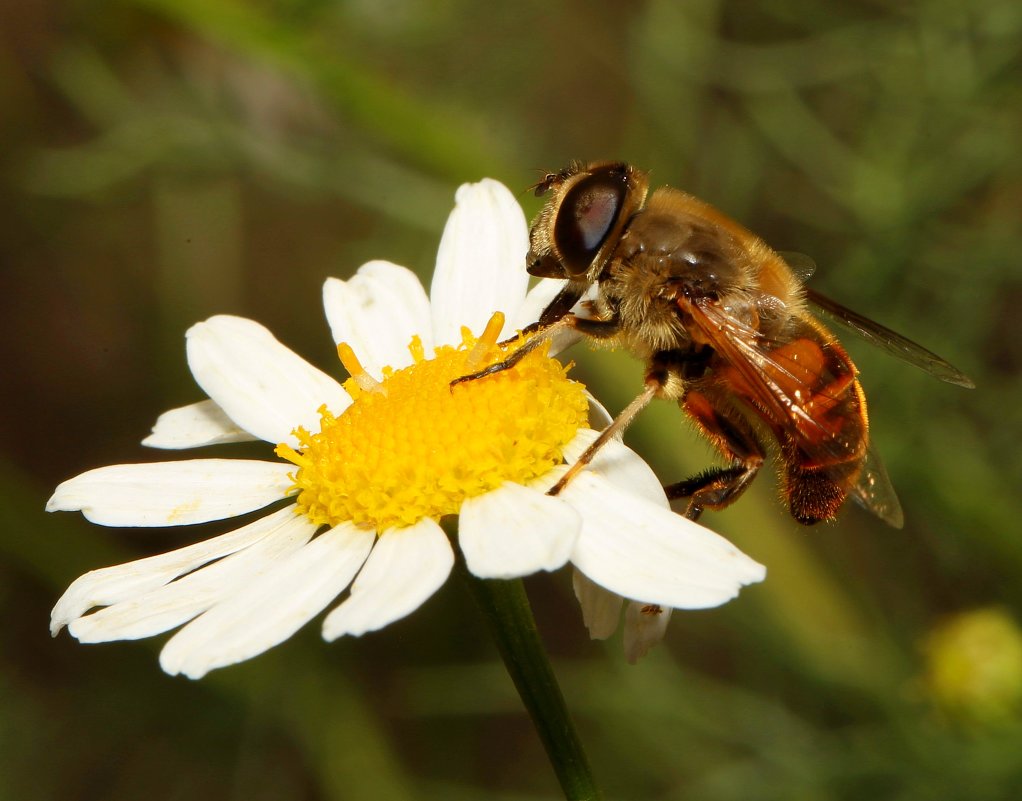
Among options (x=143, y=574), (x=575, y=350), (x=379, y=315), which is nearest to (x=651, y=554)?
(x=143, y=574)

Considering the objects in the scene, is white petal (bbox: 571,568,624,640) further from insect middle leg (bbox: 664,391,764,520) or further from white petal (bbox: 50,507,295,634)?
white petal (bbox: 50,507,295,634)

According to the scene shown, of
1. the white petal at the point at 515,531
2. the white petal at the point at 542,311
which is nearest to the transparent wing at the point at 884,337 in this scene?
the white petal at the point at 542,311

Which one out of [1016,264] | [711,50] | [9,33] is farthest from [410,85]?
[1016,264]

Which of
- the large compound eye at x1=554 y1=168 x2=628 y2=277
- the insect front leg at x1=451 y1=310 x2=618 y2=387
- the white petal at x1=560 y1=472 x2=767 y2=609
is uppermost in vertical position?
the large compound eye at x1=554 y1=168 x2=628 y2=277

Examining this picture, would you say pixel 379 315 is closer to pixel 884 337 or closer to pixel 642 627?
pixel 642 627

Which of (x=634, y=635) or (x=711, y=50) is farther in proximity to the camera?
(x=711, y=50)

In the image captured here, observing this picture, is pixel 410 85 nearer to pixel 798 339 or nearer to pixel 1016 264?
pixel 1016 264

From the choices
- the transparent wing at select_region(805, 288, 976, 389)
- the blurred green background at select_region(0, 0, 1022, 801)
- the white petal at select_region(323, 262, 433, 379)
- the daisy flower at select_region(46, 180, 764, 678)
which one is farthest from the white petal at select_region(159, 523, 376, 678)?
the blurred green background at select_region(0, 0, 1022, 801)
